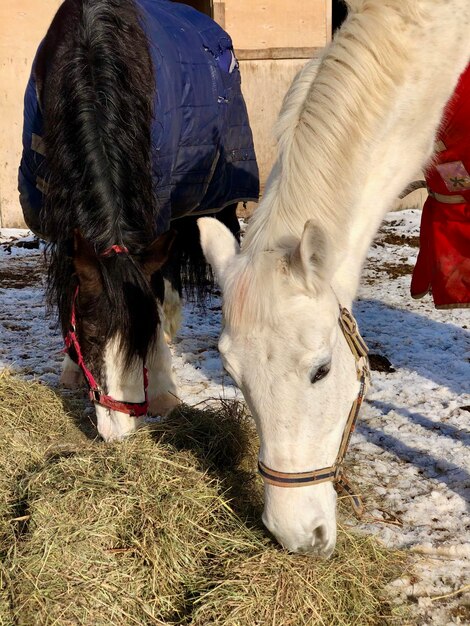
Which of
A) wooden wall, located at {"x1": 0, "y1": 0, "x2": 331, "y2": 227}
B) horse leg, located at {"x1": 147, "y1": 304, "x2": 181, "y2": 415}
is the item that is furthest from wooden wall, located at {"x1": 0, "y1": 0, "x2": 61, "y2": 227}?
horse leg, located at {"x1": 147, "y1": 304, "x2": 181, "y2": 415}

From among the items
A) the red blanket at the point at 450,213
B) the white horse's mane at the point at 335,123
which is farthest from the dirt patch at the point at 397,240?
the white horse's mane at the point at 335,123

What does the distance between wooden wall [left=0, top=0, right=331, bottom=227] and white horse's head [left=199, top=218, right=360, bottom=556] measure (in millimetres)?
6145

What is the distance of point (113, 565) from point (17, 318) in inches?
129

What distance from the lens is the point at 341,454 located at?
2037mm

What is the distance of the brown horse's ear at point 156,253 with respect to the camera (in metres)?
2.82

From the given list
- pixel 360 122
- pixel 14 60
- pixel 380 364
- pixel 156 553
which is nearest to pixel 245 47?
pixel 14 60

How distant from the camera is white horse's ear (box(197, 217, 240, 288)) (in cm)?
202

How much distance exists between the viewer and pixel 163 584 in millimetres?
2082

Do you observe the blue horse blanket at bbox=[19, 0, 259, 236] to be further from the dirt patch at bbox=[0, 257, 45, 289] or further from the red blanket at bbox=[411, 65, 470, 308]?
the dirt patch at bbox=[0, 257, 45, 289]

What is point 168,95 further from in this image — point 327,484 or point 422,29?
point 327,484

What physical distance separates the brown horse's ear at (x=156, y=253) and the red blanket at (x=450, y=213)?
1.05 meters

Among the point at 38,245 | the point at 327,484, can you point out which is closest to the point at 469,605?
the point at 327,484

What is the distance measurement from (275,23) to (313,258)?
645cm

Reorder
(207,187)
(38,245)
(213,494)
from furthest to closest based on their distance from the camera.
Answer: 1. (38,245)
2. (207,187)
3. (213,494)
